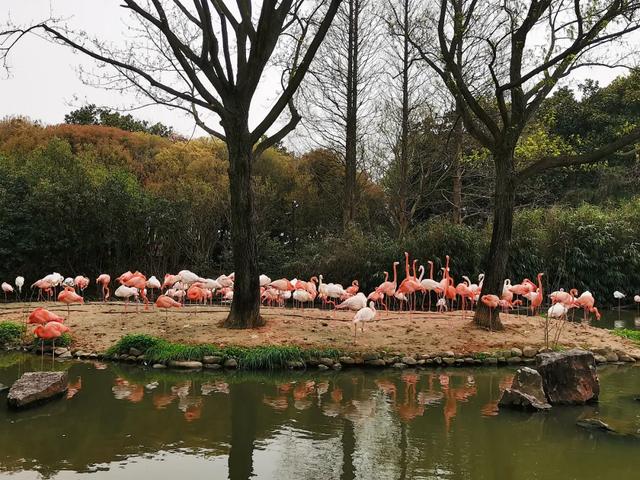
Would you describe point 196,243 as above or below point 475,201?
below

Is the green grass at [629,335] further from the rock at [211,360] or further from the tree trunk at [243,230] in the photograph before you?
the rock at [211,360]

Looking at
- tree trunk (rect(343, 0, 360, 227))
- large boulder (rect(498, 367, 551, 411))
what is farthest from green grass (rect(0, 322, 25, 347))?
tree trunk (rect(343, 0, 360, 227))

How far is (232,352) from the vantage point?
9172mm

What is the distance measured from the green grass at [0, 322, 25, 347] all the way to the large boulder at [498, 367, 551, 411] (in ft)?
27.2

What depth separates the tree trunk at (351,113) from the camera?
1995cm

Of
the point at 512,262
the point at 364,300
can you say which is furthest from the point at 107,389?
the point at 512,262

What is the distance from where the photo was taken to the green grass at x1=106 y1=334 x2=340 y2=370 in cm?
902

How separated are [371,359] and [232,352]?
222 cm

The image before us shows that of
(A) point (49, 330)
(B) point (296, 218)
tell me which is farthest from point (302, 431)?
(B) point (296, 218)

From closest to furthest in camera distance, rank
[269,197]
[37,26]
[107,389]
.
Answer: [107,389], [37,26], [269,197]

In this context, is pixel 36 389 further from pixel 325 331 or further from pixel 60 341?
pixel 325 331

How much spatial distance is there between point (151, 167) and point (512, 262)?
14.7 metres

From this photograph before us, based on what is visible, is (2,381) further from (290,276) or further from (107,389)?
(290,276)

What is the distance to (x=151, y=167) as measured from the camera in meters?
24.1
